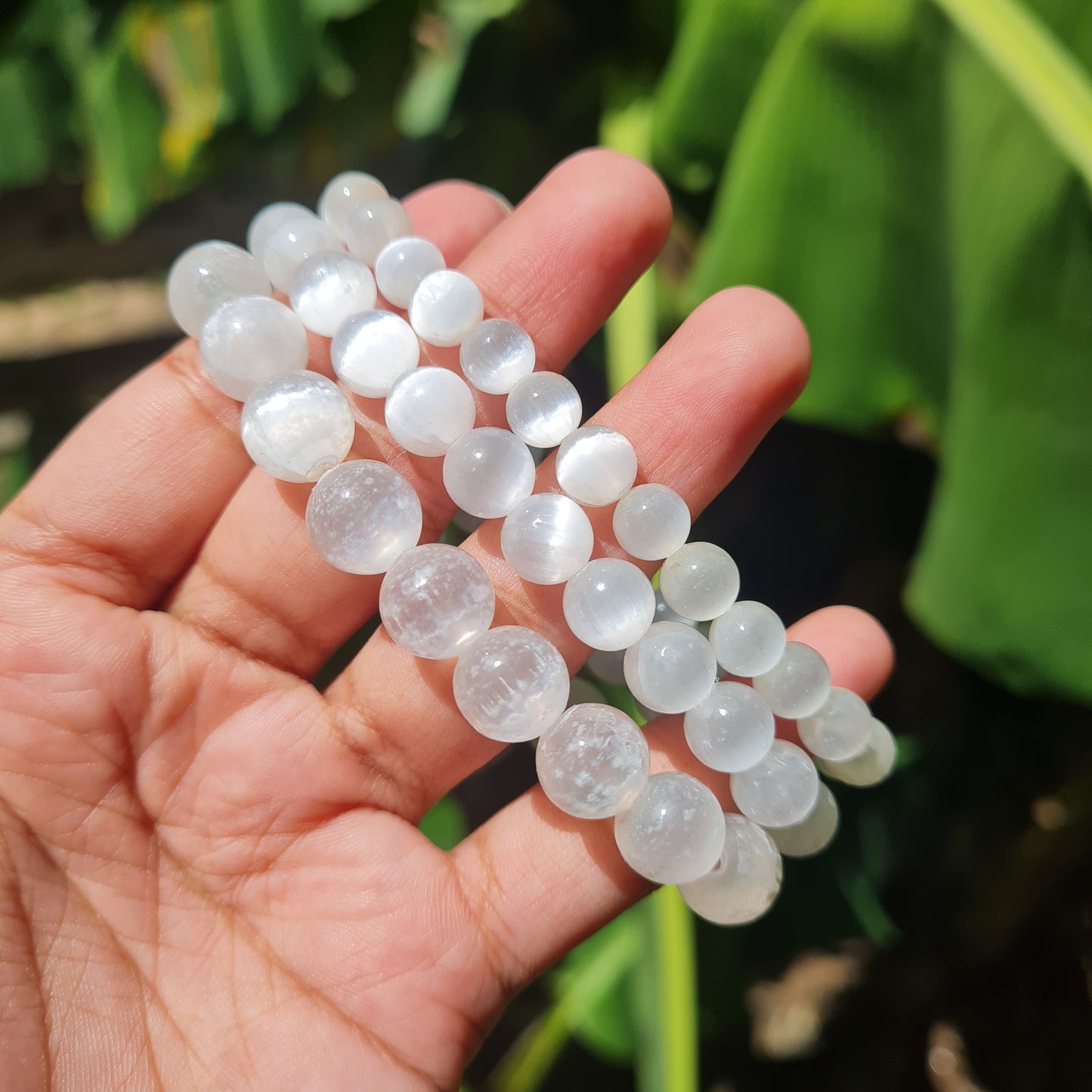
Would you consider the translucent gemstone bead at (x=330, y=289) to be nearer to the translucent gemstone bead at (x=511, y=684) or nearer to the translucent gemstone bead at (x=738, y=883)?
the translucent gemstone bead at (x=511, y=684)

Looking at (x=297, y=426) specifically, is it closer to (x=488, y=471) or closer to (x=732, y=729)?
(x=488, y=471)

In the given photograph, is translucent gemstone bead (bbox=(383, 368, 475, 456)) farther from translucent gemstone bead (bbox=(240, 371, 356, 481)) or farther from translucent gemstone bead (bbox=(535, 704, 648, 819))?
translucent gemstone bead (bbox=(535, 704, 648, 819))

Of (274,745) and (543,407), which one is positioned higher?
(543,407)

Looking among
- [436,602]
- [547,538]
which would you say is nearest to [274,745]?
[436,602]

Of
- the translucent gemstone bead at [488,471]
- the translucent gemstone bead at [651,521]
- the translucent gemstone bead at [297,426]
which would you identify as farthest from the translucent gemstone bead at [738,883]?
the translucent gemstone bead at [297,426]

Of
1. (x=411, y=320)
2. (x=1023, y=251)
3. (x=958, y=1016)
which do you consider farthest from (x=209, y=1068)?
(x=958, y=1016)

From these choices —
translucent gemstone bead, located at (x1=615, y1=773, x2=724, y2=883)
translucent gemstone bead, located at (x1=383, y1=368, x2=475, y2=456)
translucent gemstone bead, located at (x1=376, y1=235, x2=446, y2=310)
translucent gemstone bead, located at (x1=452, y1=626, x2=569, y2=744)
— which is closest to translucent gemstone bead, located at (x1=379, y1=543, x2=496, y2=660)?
translucent gemstone bead, located at (x1=452, y1=626, x2=569, y2=744)
